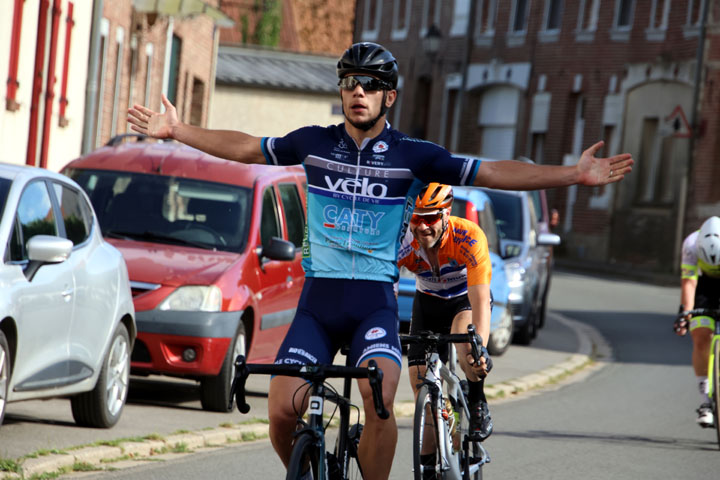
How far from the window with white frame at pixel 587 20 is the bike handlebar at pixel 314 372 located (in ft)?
138

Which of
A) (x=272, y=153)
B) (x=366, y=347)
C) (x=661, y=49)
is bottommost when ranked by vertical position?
(x=366, y=347)

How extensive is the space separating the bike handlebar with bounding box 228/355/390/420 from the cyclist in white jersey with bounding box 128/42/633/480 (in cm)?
31

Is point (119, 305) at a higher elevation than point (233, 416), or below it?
higher

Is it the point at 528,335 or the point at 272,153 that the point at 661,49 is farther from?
the point at 272,153

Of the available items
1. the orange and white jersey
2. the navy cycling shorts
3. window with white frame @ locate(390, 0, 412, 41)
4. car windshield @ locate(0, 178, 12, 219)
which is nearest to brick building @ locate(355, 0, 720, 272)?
window with white frame @ locate(390, 0, 412, 41)

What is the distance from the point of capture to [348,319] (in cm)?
586

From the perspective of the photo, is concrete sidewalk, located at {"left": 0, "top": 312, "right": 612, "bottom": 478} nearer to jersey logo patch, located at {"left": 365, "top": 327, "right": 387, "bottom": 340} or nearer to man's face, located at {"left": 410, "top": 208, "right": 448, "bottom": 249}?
man's face, located at {"left": 410, "top": 208, "right": 448, "bottom": 249}

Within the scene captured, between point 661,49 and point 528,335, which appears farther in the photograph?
point 661,49

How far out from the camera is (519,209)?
19891 mm

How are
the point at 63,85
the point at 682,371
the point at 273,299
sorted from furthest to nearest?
the point at 63,85 < the point at 682,371 < the point at 273,299

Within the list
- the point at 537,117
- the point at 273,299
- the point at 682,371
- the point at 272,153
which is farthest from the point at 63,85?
the point at 537,117

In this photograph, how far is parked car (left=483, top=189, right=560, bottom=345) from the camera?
61.5 feet

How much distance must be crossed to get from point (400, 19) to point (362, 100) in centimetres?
5305

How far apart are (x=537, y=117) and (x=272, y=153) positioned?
43.5 meters
